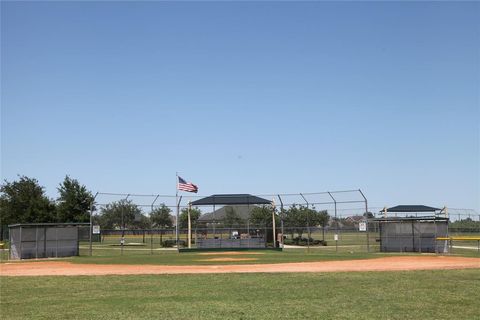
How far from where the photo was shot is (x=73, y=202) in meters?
64.6

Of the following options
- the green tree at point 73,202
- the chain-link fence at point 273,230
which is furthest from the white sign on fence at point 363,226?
the green tree at point 73,202

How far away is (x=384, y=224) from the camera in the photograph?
3609 cm

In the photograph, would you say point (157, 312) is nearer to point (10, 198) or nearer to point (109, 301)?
point (109, 301)

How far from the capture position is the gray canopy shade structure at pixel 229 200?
42.2 meters

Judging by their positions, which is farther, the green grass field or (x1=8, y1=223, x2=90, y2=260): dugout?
(x1=8, y1=223, x2=90, y2=260): dugout

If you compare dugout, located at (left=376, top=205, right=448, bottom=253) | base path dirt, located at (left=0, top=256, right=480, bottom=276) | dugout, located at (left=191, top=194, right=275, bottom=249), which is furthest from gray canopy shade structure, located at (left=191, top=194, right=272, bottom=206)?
base path dirt, located at (left=0, top=256, right=480, bottom=276)

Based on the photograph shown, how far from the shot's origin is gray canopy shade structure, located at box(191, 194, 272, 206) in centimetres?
4216

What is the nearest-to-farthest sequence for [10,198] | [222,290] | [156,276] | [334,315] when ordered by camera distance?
[334,315], [222,290], [156,276], [10,198]

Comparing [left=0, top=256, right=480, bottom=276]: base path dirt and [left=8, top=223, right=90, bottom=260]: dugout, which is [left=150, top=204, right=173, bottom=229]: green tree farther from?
[left=0, top=256, right=480, bottom=276]: base path dirt

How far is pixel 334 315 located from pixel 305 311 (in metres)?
0.64

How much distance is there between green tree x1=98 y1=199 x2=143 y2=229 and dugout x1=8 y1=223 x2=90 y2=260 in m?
4.41

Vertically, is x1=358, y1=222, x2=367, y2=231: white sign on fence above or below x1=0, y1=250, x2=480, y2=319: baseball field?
above

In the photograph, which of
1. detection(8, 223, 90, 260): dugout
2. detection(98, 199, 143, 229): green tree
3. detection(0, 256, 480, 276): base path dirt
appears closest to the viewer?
detection(0, 256, 480, 276): base path dirt

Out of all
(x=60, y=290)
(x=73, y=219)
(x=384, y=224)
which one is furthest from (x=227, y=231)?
(x=60, y=290)
